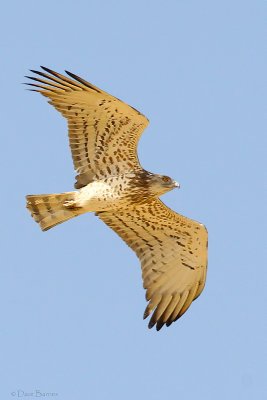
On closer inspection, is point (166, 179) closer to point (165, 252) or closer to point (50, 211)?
point (165, 252)

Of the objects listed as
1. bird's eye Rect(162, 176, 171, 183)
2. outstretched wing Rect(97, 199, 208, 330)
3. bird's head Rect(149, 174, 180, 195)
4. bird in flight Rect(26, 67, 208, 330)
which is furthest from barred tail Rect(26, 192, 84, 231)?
bird's eye Rect(162, 176, 171, 183)

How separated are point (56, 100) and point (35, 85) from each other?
43cm

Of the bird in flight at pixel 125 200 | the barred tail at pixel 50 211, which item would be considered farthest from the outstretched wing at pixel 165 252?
the barred tail at pixel 50 211

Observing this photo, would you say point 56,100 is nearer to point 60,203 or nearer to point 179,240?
point 60,203

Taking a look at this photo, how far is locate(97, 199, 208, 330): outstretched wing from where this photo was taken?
18.5 m

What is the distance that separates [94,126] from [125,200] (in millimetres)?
1209

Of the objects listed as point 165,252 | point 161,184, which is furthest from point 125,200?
point 165,252

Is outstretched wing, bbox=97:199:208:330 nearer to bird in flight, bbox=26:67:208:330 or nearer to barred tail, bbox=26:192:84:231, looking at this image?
bird in flight, bbox=26:67:208:330

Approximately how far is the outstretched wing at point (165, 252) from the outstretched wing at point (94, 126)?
85 centimetres

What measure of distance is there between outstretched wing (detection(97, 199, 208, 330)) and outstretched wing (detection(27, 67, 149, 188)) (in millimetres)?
846

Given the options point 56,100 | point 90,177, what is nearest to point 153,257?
point 90,177

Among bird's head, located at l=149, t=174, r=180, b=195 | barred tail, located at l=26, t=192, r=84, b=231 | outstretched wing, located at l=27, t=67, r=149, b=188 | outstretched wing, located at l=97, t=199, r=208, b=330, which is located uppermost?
outstretched wing, located at l=27, t=67, r=149, b=188

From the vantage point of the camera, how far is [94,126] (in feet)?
59.0

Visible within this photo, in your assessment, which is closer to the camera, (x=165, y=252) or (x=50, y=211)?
(x=50, y=211)
